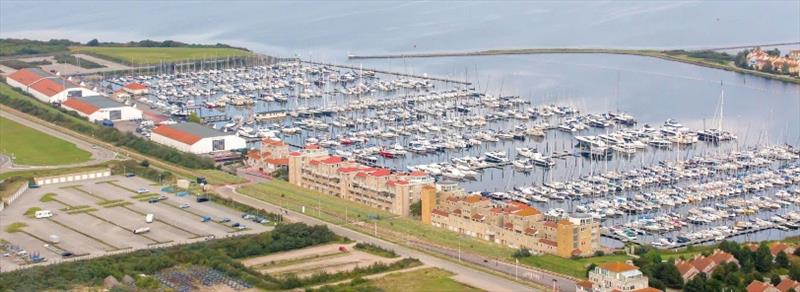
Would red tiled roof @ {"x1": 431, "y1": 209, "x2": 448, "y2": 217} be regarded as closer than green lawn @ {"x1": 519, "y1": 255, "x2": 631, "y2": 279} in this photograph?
No

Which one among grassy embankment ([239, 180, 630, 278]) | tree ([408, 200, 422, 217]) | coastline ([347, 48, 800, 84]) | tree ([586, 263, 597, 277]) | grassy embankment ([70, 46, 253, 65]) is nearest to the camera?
tree ([586, 263, 597, 277])

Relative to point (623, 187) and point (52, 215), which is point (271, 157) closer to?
point (52, 215)

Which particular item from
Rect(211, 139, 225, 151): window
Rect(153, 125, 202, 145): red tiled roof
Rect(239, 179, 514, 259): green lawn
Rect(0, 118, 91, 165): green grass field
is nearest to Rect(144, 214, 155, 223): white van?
Rect(239, 179, 514, 259): green lawn

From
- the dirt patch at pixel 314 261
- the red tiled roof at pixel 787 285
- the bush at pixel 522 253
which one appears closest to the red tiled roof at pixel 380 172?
the dirt patch at pixel 314 261

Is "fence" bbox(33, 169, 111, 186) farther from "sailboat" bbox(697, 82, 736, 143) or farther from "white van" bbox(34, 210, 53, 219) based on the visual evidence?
"sailboat" bbox(697, 82, 736, 143)

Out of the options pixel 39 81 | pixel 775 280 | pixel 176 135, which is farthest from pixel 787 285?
pixel 39 81
